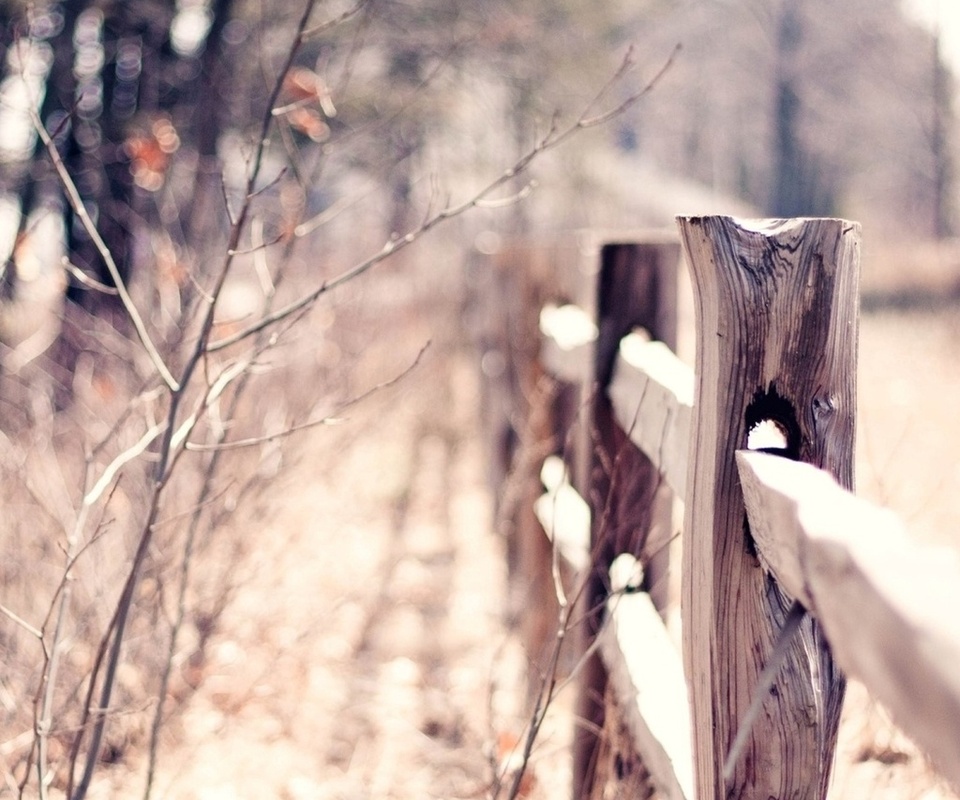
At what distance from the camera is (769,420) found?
3.72 feet

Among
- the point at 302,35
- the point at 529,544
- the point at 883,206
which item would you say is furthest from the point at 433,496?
the point at 883,206

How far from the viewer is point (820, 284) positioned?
1.07m

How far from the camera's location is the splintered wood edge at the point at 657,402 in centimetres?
162

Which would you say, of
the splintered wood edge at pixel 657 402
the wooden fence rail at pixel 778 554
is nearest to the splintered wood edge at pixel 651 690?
the wooden fence rail at pixel 778 554

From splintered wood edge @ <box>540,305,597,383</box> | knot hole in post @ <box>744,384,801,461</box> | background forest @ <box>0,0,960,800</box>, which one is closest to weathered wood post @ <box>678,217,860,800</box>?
knot hole in post @ <box>744,384,801,461</box>

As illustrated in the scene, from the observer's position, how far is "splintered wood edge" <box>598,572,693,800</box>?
1.58 m

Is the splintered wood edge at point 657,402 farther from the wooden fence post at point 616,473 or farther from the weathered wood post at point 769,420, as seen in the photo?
the weathered wood post at point 769,420

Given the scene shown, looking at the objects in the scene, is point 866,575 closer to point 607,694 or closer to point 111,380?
point 607,694

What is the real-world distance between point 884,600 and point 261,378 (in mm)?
4542

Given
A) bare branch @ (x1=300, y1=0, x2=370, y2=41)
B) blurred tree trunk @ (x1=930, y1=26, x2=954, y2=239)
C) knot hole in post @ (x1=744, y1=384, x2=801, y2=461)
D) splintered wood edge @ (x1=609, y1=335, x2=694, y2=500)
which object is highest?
blurred tree trunk @ (x1=930, y1=26, x2=954, y2=239)

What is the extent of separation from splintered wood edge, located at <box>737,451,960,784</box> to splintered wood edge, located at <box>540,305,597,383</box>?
1684 mm

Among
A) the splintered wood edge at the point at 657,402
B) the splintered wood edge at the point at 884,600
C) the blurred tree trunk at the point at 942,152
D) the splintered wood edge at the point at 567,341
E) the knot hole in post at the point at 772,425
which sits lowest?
the splintered wood edge at the point at 884,600

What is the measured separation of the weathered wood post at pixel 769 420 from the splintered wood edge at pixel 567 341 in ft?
4.42

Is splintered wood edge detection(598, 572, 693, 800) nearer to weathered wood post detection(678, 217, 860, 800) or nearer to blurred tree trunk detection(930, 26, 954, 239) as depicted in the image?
weathered wood post detection(678, 217, 860, 800)
